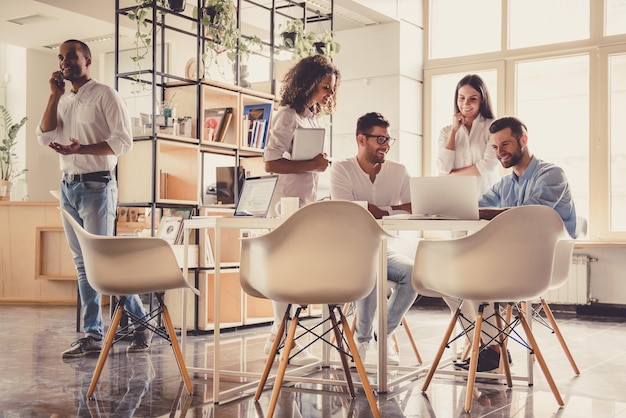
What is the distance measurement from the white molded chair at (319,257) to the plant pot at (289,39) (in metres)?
3.60

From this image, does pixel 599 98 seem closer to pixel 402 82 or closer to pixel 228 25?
pixel 402 82

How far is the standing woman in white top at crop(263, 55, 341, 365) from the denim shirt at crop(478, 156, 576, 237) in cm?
94

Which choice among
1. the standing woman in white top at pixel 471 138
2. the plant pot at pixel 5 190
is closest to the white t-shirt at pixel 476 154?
the standing woman in white top at pixel 471 138

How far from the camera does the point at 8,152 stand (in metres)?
9.57

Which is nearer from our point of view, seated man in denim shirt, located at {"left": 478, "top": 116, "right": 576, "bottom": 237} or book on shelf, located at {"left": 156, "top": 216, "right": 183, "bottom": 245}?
seated man in denim shirt, located at {"left": 478, "top": 116, "right": 576, "bottom": 237}

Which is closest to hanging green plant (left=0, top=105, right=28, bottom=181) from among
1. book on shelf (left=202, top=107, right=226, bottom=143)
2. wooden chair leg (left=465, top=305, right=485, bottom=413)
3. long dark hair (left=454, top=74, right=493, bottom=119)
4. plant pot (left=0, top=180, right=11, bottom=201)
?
plant pot (left=0, top=180, right=11, bottom=201)

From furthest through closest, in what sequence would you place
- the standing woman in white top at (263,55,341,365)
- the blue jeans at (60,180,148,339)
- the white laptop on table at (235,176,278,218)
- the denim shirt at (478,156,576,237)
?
the blue jeans at (60,180,148,339)
the standing woman in white top at (263,55,341,365)
the denim shirt at (478,156,576,237)
the white laptop on table at (235,176,278,218)

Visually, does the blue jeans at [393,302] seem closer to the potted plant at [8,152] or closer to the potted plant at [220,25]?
the potted plant at [220,25]

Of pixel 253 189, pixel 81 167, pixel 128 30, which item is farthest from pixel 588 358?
pixel 128 30

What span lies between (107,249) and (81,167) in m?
1.26

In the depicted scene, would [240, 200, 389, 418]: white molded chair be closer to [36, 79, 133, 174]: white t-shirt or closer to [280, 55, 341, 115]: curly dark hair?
[280, 55, 341, 115]: curly dark hair

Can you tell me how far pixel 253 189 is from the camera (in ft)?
11.4

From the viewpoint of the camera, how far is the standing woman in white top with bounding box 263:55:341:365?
3.82 metres

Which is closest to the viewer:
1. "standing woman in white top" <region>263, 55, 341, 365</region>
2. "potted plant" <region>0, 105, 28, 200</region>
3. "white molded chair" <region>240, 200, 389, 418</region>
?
"white molded chair" <region>240, 200, 389, 418</region>
